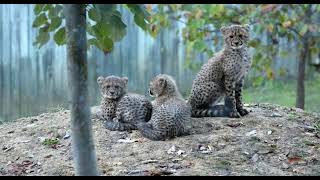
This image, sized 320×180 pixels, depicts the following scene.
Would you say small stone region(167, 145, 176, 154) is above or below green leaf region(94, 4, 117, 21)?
below

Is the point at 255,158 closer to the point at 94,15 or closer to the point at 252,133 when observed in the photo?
the point at 252,133

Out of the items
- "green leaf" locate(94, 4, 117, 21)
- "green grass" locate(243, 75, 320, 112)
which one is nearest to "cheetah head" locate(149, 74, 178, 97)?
"green leaf" locate(94, 4, 117, 21)

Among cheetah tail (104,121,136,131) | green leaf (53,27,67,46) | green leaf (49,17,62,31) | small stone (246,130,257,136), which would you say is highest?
green leaf (49,17,62,31)

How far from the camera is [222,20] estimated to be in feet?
22.8

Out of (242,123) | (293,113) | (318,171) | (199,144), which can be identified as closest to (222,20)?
(293,113)

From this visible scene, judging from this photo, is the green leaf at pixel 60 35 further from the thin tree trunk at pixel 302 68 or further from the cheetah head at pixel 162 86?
the thin tree trunk at pixel 302 68

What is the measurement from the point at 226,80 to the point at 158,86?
1.95ft

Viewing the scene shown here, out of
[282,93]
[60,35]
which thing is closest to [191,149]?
[60,35]

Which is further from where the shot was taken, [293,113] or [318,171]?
[293,113]

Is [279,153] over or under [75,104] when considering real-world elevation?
under

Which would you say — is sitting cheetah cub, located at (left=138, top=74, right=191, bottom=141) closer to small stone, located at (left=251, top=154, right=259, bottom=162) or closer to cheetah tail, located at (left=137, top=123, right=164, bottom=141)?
cheetah tail, located at (left=137, top=123, right=164, bottom=141)

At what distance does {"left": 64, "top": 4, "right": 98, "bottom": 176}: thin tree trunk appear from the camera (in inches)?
121

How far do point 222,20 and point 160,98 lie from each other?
219 centimetres
